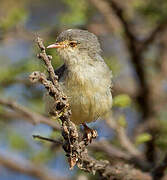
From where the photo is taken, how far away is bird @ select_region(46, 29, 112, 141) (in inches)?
151

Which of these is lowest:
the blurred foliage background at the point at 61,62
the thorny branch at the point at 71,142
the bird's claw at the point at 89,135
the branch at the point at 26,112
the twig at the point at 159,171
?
the thorny branch at the point at 71,142

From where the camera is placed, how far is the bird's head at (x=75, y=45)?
400 cm

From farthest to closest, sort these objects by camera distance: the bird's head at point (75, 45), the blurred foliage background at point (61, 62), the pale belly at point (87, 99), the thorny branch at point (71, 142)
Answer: the blurred foliage background at point (61, 62) → the bird's head at point (75, 45) → the pale belly at point (87, 99) → the thorny branch at point (71, 142)

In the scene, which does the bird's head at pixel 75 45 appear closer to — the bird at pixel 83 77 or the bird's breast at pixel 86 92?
the bird at pixel 83 77

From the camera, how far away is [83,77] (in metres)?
3.91

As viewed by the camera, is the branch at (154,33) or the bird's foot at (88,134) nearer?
the bird's foot at (88,134)

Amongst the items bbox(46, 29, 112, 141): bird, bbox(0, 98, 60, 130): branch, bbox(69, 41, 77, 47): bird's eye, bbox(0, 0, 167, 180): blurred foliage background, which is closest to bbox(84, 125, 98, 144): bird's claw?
bbox(46, 29, 112, 141): bird

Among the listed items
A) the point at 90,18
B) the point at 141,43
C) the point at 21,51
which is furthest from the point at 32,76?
the point at 21,51

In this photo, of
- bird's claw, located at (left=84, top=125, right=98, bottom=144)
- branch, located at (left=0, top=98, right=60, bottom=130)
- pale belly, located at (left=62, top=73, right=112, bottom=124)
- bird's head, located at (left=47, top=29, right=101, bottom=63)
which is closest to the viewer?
bird's claw, located at (left=84, top=125, right=98, bottom=144)

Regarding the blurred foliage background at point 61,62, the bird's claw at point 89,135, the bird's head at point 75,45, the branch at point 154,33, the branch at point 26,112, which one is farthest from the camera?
the branch at point 154,33

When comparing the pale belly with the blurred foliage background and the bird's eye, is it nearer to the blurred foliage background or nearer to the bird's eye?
the bird's eye

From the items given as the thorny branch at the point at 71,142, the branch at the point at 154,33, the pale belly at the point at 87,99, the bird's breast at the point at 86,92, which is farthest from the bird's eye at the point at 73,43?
the branch at the point at 154,33

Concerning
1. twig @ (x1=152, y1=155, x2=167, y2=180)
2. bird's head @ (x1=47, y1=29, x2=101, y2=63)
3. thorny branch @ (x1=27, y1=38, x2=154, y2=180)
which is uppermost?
bird's head @ (x1=47, y1=29, x2=101, y2=63)

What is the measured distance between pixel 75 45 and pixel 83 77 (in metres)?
0.39
